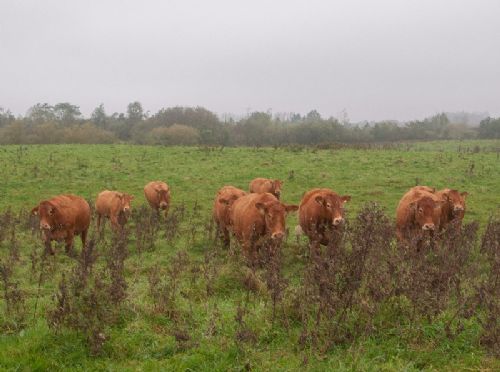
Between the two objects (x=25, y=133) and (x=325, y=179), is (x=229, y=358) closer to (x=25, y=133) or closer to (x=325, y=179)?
(x=325, y=179)

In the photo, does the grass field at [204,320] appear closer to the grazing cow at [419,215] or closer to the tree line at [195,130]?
the grazing cow at [419,215]

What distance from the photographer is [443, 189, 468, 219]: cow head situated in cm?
1188

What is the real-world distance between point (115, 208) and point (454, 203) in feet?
33.1

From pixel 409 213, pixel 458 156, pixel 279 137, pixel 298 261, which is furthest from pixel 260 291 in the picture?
pixel 279 137

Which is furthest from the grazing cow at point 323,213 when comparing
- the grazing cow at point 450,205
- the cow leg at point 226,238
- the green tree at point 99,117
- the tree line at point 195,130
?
the green tree at point 99,117

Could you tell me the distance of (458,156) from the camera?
27.6 meters

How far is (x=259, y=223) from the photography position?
31.6ft

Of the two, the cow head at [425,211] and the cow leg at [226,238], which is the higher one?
the cow head at [425,211]

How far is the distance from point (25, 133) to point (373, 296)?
165 ft

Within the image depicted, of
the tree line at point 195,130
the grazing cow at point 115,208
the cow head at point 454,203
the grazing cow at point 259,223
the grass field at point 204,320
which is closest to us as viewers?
the grass field at point 204,320

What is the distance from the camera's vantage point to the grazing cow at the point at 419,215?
10281mm

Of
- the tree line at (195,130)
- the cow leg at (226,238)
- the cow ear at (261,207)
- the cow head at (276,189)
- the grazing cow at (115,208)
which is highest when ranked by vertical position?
the tree line at (195,130)

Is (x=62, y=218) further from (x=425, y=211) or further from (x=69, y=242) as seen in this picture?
(x=425, y=211)

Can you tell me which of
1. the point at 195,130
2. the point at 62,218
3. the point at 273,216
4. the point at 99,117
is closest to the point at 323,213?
the point at 273,216
